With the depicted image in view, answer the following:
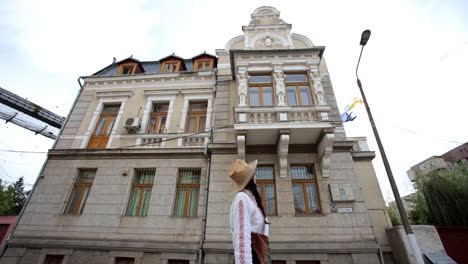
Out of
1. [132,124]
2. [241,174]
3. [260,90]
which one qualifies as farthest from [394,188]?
[132,124]

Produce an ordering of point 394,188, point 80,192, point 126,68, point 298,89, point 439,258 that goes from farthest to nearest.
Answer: point 126,68, point 298,89, point 80,192, point 394,188, point 439,258

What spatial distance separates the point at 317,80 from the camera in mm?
8375

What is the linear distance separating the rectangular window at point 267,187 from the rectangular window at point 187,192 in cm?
243

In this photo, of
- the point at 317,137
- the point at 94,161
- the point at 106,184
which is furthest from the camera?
the point at 94,161

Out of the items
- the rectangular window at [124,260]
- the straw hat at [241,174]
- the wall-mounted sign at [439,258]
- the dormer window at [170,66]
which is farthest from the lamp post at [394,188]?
the dormer window at [170,66]

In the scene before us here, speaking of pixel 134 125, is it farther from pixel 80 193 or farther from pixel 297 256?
pixel 297 256

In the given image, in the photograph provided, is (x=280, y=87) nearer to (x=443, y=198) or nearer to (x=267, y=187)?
(x=267, y=187)

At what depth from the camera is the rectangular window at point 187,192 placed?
24.9 ft

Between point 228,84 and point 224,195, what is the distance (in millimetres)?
5372

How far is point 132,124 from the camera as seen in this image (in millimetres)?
9062

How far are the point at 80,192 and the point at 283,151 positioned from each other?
27.2ft

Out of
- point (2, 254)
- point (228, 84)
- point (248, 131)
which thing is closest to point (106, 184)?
point (2, 254)

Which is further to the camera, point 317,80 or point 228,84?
point 228,84

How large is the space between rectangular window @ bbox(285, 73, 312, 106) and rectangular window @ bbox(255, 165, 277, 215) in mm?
2876
